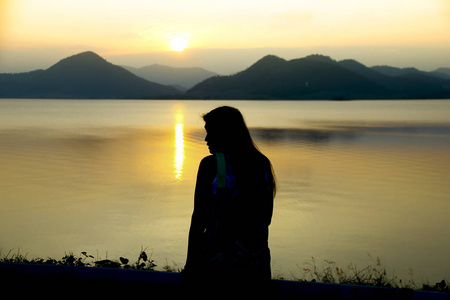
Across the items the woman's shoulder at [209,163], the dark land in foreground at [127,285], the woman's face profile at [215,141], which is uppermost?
the woman's face profile at [215,141]

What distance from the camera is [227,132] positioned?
383 centimetres

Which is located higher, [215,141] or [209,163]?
[215,141]

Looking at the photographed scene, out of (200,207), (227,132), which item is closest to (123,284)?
(200,207)

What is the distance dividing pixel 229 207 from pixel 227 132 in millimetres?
548

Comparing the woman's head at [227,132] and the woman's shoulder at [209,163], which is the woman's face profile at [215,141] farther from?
the woman's shoulder at [209,163]

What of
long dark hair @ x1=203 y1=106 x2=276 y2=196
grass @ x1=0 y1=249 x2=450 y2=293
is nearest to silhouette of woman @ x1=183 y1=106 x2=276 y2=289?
long dark hair @ x1=203 y1=106 x2=276 y2=196

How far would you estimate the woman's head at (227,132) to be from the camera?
151 inches

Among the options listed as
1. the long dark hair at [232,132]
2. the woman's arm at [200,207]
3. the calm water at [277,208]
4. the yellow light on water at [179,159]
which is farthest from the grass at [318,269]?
the yellow light on water at [179,159]

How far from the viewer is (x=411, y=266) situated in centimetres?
1199

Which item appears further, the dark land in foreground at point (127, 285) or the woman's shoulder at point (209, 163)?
the dark land in foreground at point (127, 285)

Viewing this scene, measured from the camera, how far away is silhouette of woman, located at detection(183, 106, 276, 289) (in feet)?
12.4

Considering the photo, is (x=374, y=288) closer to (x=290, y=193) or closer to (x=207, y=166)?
(x=207, y=166)

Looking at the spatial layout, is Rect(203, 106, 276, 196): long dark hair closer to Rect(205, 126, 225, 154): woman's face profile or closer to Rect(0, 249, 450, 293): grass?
Rect(205, 126, 225, 154): woman's face profile

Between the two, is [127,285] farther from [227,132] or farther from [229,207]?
[227,132]
